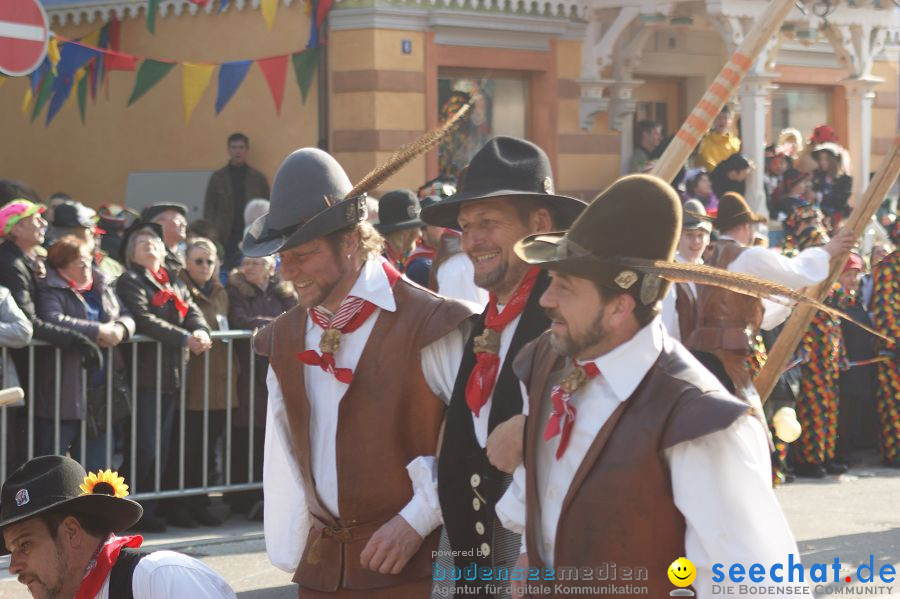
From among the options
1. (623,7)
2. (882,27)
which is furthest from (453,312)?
(882,27)

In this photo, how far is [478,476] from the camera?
4.08 meters

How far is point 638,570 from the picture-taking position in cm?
313

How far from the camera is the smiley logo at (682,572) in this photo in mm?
3088

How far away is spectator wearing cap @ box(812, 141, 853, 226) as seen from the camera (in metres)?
15.5

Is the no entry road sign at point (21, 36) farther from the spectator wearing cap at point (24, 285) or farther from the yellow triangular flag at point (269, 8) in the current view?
the yellow triangular flag at point (269, 8)

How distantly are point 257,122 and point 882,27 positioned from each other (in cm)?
772

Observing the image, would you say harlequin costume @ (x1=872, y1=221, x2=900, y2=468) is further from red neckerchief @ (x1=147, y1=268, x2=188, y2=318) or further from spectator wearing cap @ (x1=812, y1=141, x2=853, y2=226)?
red neckerchief @ (x1=147, y1=268, x2=188, y2=318)

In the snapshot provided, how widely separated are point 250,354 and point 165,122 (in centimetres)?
746

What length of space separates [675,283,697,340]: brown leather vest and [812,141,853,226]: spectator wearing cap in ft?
25.6

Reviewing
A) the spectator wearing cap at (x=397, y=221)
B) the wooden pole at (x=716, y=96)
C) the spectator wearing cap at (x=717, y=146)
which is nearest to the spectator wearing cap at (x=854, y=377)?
the spectator wearing cap at (x=397, y=221)

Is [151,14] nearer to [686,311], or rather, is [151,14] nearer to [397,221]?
[397,221]

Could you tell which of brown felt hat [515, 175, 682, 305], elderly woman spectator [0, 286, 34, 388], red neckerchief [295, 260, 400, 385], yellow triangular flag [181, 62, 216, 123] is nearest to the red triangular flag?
yellow triangular flag [181, 62, 216, 123]

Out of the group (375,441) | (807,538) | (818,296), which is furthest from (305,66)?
(375,441)

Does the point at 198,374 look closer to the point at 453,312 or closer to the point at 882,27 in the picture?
the point at 453,312
